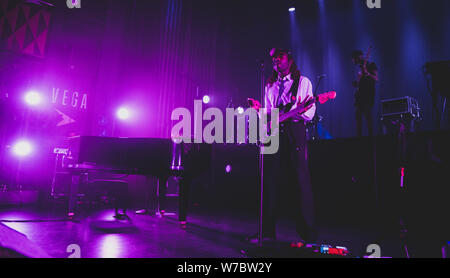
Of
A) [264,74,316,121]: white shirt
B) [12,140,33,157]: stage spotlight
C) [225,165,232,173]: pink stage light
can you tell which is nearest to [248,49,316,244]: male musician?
[264,74,316,121]: white shirt

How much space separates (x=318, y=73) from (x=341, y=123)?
1712mm

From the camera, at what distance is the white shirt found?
8.76 ft

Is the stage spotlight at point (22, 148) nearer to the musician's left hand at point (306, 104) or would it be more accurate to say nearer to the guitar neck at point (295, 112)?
the guitar neck at point (295, 112)

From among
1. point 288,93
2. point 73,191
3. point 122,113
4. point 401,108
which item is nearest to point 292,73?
point 288,93

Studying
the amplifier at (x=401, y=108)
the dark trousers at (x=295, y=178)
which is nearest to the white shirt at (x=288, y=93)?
the dark trousers at (x=295, y=178)

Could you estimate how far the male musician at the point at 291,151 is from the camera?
258cm

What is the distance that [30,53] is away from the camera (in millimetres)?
5773

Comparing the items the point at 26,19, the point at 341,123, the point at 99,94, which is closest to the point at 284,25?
the point at 341,123

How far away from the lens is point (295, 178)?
2650 mm

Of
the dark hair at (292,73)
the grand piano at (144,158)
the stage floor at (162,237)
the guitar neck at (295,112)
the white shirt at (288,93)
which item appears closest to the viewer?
the stage floor at (162,237)

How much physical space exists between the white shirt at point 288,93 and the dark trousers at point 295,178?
0.51 ft

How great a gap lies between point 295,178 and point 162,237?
1.50m

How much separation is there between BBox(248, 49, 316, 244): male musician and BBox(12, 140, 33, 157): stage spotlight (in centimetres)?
503
